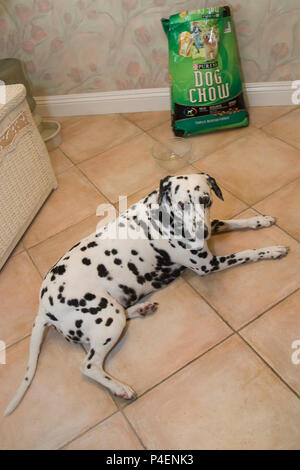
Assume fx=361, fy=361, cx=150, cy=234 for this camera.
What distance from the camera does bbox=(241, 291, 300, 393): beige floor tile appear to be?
59.1 inches

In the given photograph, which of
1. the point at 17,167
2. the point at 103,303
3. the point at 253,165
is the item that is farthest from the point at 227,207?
the point at 17,167

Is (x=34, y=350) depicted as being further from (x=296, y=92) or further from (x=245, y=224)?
(x=296, y=92)

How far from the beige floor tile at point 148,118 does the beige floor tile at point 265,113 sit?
27.5 inches

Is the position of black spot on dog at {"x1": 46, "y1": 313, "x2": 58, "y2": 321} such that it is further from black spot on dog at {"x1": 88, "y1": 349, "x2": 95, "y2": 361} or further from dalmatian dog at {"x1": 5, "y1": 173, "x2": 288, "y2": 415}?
black spot on dog at {"x1": 88, "y1": 349, "x2": 95, "y2": 361}

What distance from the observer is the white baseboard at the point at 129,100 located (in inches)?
111

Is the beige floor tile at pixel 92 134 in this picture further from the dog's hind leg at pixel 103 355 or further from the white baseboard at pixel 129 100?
the dog's hind leg at pixel 103 355

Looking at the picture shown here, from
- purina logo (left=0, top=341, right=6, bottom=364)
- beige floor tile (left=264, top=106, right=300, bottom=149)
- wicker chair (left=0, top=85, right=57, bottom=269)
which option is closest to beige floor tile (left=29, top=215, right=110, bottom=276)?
wicker chair (left=0, top=85, right=57, bottom=269)

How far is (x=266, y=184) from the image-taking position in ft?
7.54

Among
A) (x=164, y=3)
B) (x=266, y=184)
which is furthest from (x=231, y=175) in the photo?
(x=164, y=3)

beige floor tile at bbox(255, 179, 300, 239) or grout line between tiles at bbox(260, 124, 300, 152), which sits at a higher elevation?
grout line between tiles at bbox(260, 124, 300, 152)

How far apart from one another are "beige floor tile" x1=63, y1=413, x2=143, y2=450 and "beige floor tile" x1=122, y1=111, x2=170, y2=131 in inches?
88.4

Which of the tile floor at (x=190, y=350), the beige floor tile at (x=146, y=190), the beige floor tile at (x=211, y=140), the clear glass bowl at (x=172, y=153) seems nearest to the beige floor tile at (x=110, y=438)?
the tile floor at (x=190, y=350)

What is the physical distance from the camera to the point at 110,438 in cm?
146
